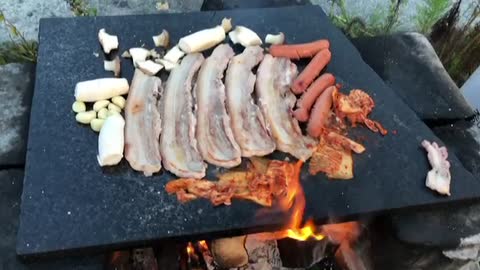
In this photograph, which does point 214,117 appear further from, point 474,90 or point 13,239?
point 474,90

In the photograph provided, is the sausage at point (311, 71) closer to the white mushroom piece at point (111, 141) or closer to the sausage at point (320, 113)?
the sausage at point (320, 113)

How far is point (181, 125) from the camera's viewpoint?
260 centimetres

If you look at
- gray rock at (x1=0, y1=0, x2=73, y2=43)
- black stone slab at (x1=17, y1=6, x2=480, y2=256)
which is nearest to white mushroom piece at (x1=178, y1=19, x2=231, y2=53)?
black stone slab at (x1=17, y1=6, x2=480, y2=256)

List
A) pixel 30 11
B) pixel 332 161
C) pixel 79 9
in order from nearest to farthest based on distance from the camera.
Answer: pixel 332 161
pixel 79 9
pixel 30 11

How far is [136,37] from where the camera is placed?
3.05m

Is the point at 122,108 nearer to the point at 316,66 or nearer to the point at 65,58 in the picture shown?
the point at 65,58

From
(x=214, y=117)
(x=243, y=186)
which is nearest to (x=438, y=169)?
(x=243, y=186)

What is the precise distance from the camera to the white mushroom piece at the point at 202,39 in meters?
2.95

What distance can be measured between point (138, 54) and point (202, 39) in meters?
0.35

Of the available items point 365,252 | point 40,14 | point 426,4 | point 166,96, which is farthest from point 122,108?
point 426,4

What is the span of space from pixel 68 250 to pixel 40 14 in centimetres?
261

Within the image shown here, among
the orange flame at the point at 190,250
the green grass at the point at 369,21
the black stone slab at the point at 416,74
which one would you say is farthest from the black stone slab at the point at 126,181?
the green grass at the point at 369,21

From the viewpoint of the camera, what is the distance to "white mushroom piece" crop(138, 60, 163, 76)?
2.81m

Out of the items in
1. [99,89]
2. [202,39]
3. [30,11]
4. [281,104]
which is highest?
[202,39]
